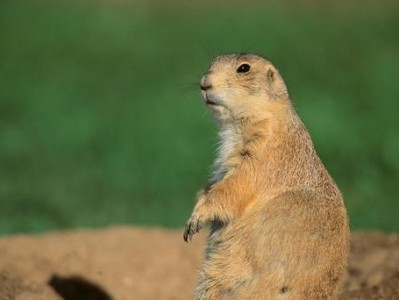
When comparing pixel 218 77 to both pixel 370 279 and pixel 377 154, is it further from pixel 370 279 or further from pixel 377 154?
pixel 377 154

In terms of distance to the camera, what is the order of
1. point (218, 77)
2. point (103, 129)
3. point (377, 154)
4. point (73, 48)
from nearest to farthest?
point (218, 77)
point (377, 154)
point (103, 129)
point (73, 48)

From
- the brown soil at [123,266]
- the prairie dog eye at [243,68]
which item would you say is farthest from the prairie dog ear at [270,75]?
the brown soil at [123,266]

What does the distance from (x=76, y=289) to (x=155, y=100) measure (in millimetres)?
7827

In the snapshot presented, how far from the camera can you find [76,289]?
298 inches

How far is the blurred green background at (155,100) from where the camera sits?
1065 centimetres

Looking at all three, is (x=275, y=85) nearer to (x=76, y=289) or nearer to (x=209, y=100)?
(x=209, y=100)

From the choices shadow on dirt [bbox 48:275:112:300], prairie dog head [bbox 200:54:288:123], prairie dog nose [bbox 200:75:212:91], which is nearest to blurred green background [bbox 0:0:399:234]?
prairie dog head [bbox 200:54:288:123]

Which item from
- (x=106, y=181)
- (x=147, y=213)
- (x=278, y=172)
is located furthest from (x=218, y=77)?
(x=106, y=181)

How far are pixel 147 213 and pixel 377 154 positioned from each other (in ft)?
10.7

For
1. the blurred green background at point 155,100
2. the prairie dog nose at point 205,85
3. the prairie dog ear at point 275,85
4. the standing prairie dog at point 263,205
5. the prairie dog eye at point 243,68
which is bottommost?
the standing prairie dog at point 263,205

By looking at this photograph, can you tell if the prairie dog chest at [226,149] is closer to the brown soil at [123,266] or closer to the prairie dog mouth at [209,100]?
the prairie dog mouth at [209,100]

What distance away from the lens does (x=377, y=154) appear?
12.2 metres

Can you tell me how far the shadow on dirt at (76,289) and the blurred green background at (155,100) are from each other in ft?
4.70

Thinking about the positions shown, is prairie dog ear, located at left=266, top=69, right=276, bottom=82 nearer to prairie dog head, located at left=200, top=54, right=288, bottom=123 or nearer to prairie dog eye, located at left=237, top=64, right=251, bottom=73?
prairie dog head, located at left=200, top=54, right=288, bottom=123
